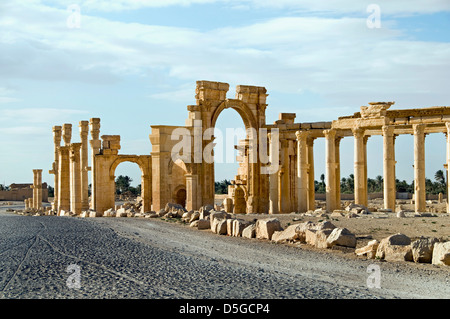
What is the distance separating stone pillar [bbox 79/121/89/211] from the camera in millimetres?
47281

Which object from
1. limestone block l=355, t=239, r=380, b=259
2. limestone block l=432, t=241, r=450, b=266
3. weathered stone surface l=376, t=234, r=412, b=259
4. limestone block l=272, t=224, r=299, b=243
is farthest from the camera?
limestone block l=272, t=224, r=299, b=243

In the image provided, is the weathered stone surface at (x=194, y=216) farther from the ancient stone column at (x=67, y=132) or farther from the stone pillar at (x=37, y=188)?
→ the stone pillar at (x=37, y=188)

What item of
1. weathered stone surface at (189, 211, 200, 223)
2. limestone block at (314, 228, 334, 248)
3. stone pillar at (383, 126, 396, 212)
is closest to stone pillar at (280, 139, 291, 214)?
stone pillar at (383, 126, 396, 212)

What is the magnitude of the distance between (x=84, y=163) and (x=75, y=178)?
2680mm

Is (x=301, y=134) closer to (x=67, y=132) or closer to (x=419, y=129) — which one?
(x=419, y=129)

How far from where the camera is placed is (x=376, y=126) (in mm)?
33188

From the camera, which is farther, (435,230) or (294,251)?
(435,230)

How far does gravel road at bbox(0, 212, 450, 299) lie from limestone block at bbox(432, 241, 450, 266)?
0.46m

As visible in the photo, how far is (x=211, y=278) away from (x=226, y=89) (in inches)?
1059

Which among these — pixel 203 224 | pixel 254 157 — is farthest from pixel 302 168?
pixel 203 224

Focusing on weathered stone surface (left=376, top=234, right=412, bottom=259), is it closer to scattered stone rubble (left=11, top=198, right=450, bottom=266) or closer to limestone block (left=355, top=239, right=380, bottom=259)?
scattered stone rubble (left=11, top=198, right=450, bottom=266)
